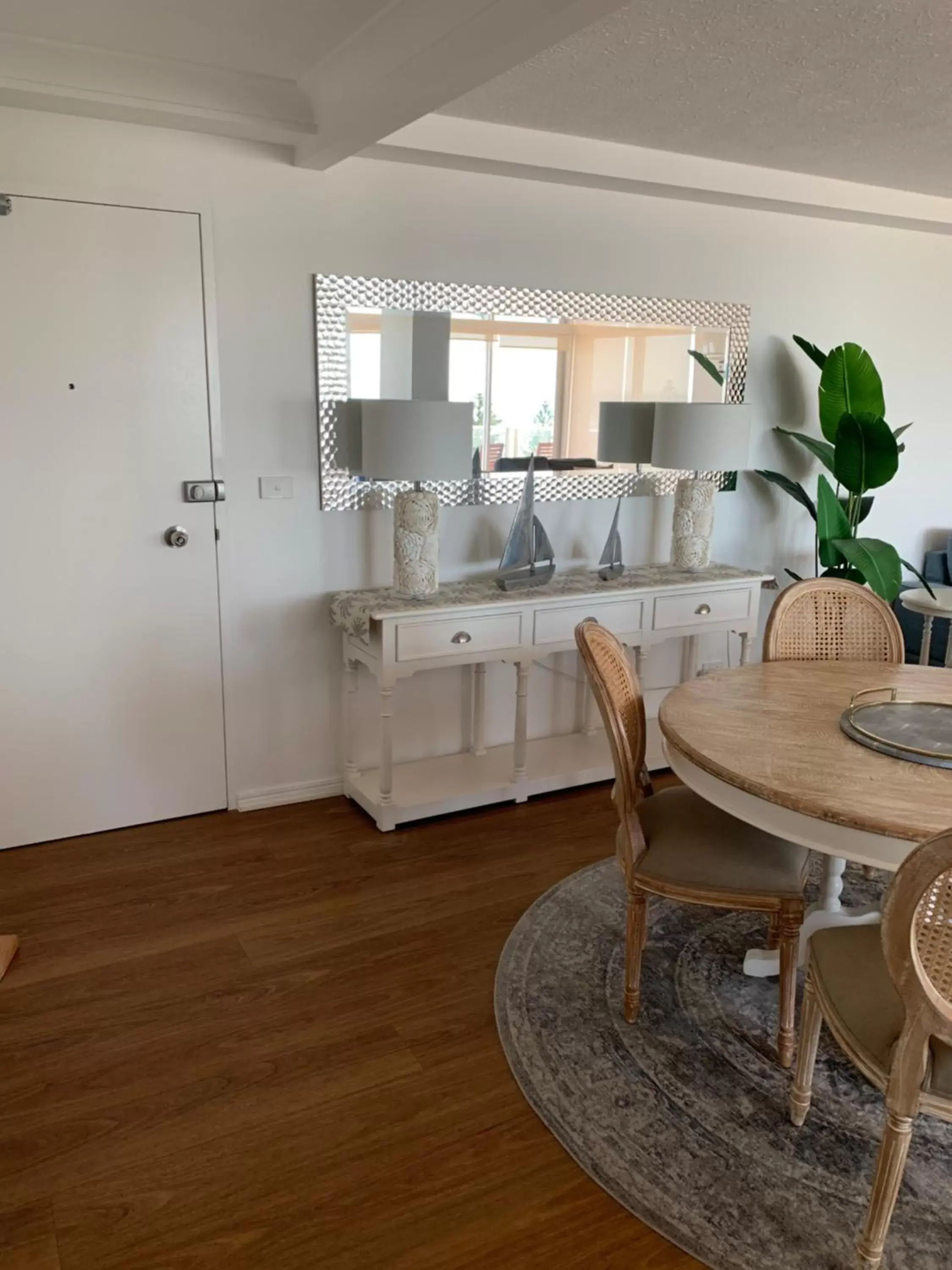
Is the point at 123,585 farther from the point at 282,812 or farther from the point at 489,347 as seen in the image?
the point at 489,347

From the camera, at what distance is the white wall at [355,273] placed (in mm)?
3070

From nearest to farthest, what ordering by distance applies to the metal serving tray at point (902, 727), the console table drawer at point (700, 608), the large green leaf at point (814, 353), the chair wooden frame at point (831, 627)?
the metal serving tray at point (902, 727)
the chair wooden frame at point (831, 627)
the console table drawer at point (700, 608)
the large green leaf at point (814, 353)

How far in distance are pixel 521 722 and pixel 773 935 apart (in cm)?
131

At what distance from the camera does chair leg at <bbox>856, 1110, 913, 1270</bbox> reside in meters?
1.57

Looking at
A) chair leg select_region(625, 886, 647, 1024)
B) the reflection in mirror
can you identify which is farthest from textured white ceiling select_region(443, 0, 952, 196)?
chair leg select_region(625, 886, 647, 1024)

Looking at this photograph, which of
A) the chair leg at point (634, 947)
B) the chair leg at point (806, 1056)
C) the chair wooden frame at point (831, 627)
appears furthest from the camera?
the chair wooden frame at point (831, 627)

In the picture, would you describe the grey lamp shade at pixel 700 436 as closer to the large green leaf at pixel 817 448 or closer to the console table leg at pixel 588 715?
the large green leaf at pixel 817 448

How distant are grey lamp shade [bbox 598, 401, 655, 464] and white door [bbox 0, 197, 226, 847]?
1557mm

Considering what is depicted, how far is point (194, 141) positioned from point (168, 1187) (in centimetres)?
291

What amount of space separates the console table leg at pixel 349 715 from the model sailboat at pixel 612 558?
1049 mm

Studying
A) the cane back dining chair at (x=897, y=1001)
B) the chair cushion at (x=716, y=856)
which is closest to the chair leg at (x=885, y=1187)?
the cane back dining chair at (x=897, y=1001)

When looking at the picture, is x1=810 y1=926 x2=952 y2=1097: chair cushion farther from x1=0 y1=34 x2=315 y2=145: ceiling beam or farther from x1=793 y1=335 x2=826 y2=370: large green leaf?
x1=793 y1=335 x2=826 y2=370: large green leaf

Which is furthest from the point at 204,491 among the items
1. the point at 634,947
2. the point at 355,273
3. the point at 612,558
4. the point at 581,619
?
the point at 634,947

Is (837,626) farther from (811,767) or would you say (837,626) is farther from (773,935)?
(811,767)
